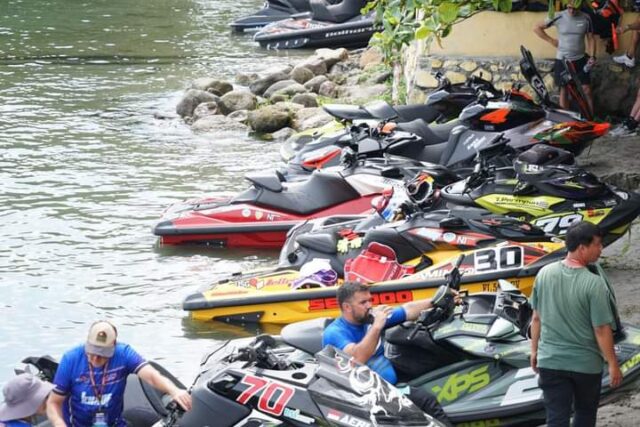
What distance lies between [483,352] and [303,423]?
160 cm

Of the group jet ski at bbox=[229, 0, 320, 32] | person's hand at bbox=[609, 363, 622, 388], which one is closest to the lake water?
jet ski at bbox=[229, 0, 320, 32]

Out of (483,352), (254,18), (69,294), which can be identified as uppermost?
(483,352)

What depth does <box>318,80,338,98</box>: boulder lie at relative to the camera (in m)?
24.4

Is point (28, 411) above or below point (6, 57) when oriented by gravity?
above

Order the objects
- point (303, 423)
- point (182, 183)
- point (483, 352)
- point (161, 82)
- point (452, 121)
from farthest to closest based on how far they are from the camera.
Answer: point (161, 82), point (182, 183), point (452, 121), point (483, 352), point (303, 423)

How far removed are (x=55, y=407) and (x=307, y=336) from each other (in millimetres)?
1776

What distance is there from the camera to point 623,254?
12219 mm

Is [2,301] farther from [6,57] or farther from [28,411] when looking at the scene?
[6,57]

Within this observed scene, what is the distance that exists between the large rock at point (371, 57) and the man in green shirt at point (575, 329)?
19773mm

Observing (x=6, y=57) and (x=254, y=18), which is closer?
(x=6, y=57)

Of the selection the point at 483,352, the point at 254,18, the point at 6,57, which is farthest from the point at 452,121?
the point at 254,18

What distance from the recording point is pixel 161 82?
2741 cm

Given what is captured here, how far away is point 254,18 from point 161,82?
337 inches

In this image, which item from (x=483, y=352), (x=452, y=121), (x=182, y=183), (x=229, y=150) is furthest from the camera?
(x=229, y=150)
